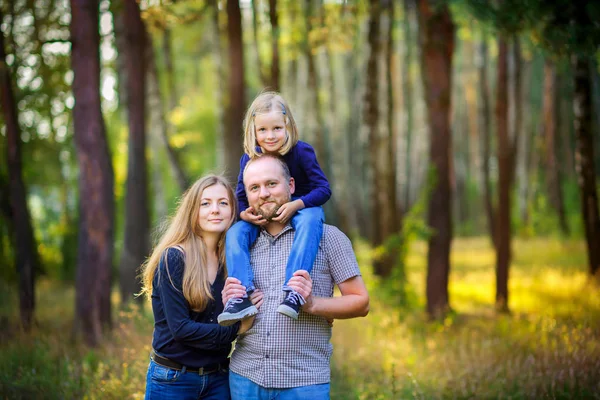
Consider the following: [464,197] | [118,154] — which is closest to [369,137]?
[118,154]

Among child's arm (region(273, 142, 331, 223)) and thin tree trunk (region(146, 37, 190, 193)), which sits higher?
thin tree trunk (region(146, 37, 190, 193))

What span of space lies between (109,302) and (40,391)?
8.79 ft

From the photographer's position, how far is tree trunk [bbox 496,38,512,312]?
11172 mm

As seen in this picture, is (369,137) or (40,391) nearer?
(40,391)

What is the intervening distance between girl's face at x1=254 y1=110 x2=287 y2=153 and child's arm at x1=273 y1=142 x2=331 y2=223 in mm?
186

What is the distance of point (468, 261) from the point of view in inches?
774

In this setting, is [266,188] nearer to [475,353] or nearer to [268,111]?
[268,111]

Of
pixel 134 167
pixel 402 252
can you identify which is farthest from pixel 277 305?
pixel 134 167

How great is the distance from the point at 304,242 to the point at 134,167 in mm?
8783

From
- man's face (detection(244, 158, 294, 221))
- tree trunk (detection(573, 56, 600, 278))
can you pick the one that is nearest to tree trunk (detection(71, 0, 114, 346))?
man's face (detection(244, 158, 294, 221))

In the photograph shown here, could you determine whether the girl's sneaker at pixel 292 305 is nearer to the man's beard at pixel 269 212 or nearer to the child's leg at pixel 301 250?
the child's leg at pixel 301 250

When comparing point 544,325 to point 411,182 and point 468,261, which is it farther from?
point 411,182

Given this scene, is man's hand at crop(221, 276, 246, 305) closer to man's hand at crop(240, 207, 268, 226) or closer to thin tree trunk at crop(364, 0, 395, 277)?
man's hand at crop(240, 207, 268, 226)

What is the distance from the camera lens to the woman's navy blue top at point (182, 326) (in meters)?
3.27
